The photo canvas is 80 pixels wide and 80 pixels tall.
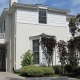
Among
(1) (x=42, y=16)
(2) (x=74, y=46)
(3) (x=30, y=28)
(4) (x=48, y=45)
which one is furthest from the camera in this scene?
(1) (x=42, y=16)

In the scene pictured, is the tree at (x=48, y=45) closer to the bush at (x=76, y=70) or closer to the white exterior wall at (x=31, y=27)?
the white exterior wall at (x=31, y=27)

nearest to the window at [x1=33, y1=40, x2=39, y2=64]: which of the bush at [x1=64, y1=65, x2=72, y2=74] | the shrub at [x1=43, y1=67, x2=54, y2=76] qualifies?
the bush at [x1=64, y1=65, x2=72, y2=74]

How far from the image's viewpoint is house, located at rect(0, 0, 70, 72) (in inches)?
959

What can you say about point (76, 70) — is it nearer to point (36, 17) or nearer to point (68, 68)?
point (68, 68)

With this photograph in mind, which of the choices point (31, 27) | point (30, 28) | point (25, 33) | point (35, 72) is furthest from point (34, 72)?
point (31, 27)

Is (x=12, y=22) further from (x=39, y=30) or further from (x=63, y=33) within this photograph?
(x=63, y=33)

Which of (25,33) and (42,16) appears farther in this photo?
(42,16)

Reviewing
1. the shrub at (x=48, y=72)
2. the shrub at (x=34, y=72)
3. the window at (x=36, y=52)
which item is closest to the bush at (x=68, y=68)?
the shrub at (x=48, y=72)

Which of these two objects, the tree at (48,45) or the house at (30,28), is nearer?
the tree at (48,45)

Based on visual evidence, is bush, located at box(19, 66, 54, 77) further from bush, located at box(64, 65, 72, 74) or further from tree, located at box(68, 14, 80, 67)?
tree, located at box(68, 14, 80, 67)

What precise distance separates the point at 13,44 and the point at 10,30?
2187mm

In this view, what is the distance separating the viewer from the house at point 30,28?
79.9 ft

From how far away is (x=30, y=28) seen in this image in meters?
25.1

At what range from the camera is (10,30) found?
26766 mm
